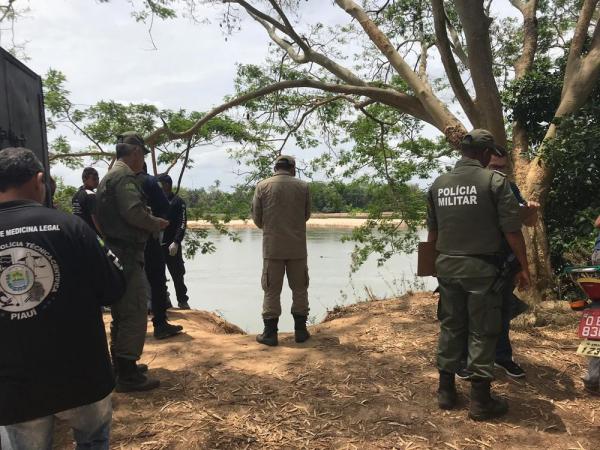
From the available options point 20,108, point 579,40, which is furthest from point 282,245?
point 579,40

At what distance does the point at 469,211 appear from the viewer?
3104 millimetres

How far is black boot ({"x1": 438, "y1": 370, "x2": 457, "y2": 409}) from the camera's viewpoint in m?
3.22

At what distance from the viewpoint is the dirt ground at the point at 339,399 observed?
2885mm

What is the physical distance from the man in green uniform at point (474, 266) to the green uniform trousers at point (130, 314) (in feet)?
7.31

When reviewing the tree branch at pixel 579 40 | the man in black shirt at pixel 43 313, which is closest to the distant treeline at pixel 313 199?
the tree branch at pixel 579 40

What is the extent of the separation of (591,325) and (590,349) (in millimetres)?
160

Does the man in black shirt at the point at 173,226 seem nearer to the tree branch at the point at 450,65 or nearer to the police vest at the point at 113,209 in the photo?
the police vest at the point at 113,209

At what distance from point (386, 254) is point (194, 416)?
312 inches

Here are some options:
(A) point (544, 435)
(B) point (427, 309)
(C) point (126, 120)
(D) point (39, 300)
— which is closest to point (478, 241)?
(A) point (544, 435)

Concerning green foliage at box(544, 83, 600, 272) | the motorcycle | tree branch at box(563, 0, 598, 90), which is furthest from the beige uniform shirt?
tree branch at box(563, 0, 598, 90)

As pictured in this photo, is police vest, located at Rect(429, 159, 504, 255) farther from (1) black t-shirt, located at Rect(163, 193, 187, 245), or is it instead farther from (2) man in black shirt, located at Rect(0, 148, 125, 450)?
(1) black t-shirt, located at Rect(163, 193, 187, 245)

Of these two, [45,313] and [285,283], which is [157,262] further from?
[285,283]

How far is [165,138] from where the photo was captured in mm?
7977

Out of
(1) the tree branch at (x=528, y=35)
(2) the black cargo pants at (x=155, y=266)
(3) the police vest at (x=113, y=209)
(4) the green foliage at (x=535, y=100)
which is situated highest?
(1) the tree branch at (x=528, y=35)
